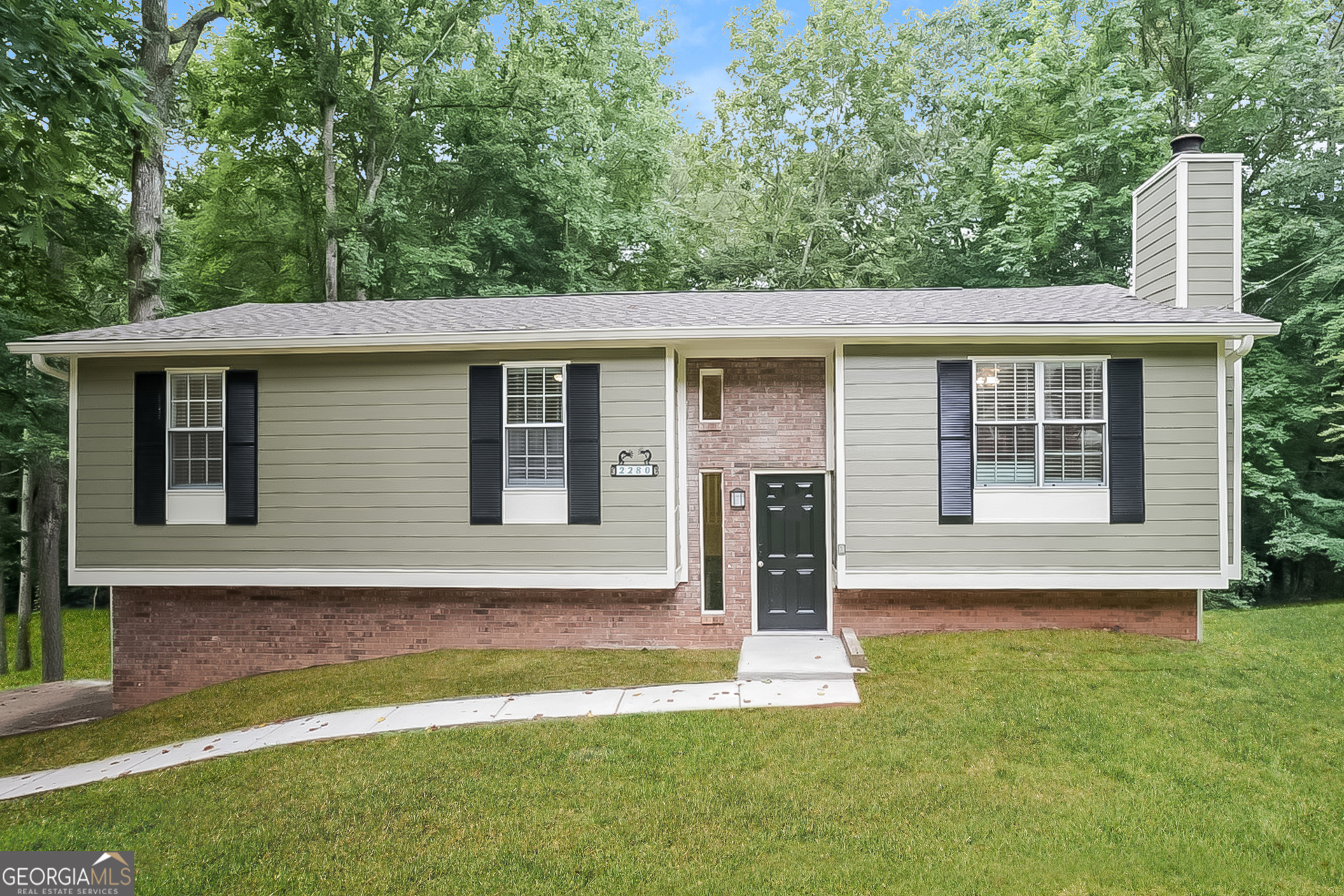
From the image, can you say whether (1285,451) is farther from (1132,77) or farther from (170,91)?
(170,91)

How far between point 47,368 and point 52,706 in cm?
501

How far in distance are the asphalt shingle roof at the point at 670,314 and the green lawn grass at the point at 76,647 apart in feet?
37.0

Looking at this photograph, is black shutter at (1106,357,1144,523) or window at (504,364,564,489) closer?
black shutter at (1106,357,1144,523)

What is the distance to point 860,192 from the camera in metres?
22.2

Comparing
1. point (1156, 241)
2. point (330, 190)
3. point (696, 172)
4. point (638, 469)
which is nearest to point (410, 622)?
point (638, 469)

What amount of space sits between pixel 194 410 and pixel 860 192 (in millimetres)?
18735

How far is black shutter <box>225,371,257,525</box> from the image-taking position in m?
8.86

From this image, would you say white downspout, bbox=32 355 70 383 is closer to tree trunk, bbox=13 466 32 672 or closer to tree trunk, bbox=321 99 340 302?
tree trunk, bbox=321 99 340 302

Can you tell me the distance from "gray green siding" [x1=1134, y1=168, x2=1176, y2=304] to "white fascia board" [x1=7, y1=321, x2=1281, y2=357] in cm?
148

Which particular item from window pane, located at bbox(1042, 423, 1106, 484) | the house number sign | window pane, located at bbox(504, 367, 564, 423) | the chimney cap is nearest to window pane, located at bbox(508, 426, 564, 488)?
window pane, located at bbox(504, 367, 564, 423)

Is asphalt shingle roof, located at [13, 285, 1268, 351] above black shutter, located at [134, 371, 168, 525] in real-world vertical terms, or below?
above

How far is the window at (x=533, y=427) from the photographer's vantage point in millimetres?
8680

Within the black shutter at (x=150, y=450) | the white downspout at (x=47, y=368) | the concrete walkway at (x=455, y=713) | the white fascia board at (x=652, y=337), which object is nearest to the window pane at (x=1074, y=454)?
the white fascia board at (x=652, y=337)

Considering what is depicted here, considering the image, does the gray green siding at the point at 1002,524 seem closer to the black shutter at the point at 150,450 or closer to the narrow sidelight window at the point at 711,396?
the narrow sidelight window at the point at 711,396
